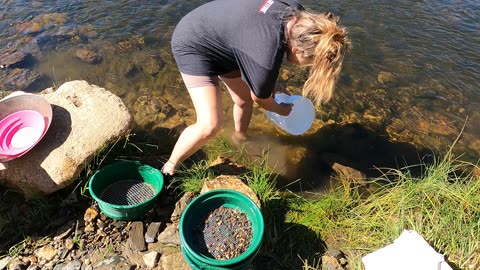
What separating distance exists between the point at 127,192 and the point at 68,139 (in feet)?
1.99

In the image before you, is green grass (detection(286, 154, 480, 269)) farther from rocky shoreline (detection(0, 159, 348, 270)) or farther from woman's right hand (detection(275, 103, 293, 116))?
woman's right hand (detection(275, 103, 293, 116))

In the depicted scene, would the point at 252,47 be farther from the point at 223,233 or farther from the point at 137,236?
the point at 137,236

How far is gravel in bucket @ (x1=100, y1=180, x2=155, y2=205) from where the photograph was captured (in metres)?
2.83

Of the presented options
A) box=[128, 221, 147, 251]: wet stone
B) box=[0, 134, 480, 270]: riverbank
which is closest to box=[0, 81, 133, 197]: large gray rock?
box=[0, 134, 480, 270]: riverbank

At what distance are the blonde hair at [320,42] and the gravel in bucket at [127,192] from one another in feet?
5.18

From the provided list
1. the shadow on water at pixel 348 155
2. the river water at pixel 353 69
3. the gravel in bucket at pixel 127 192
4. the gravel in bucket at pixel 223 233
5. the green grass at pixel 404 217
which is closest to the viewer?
the gravel in bucket at pixel 223 233

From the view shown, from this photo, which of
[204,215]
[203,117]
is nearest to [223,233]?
[204,215]

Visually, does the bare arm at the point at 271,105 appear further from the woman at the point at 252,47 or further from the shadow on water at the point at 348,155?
the shadow on water at the point at 348,155

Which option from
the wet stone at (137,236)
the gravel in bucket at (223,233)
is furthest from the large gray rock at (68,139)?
the gravel in bucket at (223,233)

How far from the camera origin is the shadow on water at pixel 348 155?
11.9 feet

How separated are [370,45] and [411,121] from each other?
1.38m

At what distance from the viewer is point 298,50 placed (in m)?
2.26

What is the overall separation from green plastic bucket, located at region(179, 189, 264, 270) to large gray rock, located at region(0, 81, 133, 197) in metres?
0.97

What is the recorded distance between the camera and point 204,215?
102 inches
